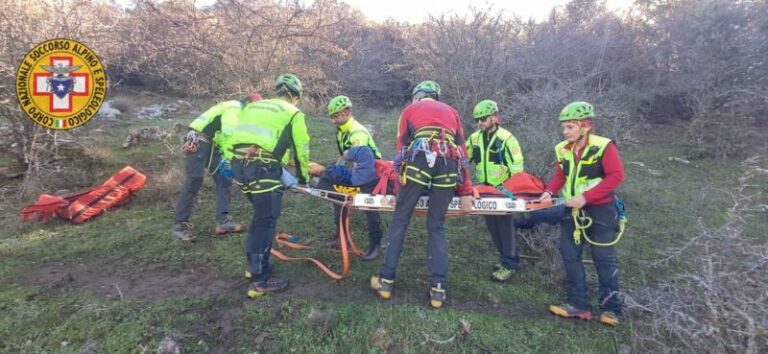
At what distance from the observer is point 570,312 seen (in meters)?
4.03

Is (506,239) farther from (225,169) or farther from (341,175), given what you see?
(225,169)

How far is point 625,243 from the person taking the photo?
19.6 ft

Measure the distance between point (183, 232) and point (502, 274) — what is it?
12.8 ft

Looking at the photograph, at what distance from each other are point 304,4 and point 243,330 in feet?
21.5

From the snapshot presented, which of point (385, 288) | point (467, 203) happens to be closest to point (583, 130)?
point (467, 203)

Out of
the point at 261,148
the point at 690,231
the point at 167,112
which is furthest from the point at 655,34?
the point at 167,112

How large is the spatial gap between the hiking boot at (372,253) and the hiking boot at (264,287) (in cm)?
111

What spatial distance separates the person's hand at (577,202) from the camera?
3834mm

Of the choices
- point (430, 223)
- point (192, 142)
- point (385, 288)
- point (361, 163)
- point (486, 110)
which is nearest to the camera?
point (430, 223)

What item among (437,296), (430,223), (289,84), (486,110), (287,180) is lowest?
(437,296)

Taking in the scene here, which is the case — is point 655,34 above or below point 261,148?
above

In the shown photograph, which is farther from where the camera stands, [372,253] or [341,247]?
[372,253]

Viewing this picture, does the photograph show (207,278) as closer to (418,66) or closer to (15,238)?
(15,238)

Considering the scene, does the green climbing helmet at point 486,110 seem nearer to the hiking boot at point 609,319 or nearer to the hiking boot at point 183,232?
the hiking boot at point 609,319
